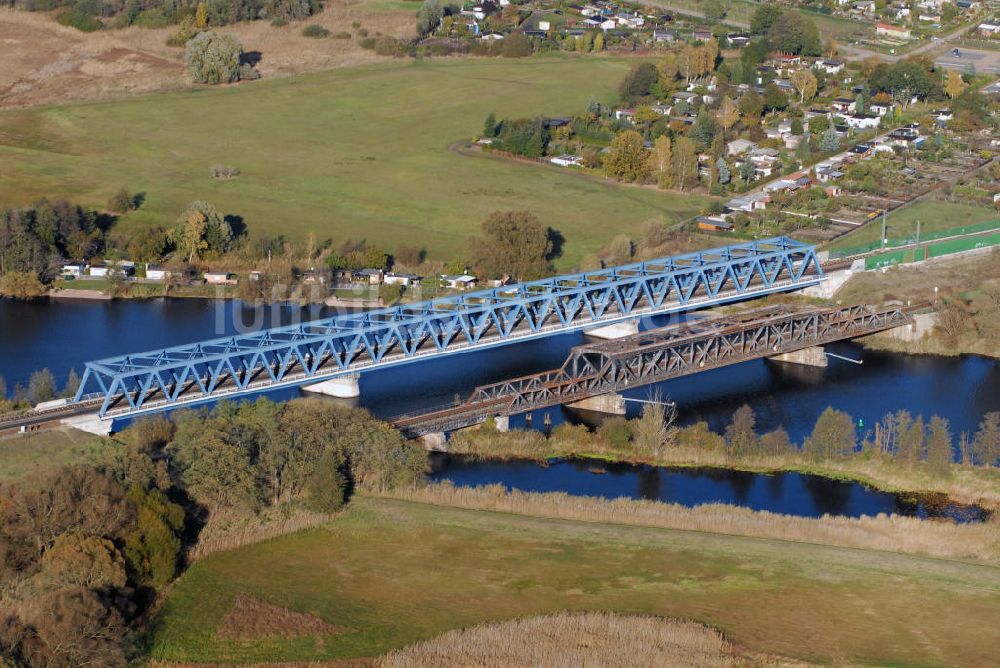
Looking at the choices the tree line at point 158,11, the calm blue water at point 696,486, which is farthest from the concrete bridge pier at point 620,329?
the tree line at point 158,11

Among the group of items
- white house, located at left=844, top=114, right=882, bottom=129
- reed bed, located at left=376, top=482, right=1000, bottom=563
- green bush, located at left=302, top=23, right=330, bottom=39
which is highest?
green bush, located at left=302, top=23, right=330, bottom=39

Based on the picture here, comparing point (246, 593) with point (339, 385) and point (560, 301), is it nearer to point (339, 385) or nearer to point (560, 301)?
point (339, 385)

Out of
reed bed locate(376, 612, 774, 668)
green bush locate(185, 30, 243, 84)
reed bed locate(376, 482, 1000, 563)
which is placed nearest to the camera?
reed bed locate(376, 612, 774, 668)

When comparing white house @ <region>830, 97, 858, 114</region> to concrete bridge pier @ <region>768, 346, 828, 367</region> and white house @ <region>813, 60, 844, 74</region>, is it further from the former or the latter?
concrete bridge pier @ <region>768, 346, 828, 367</region>

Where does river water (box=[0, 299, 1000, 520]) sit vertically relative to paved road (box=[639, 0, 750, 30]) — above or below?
below

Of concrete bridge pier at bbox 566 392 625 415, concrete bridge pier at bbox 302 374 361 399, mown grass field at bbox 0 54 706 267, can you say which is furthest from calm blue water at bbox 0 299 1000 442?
mown grass field at bbox 0 54 706 267

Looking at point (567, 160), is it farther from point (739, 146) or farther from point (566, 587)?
point (566, 587)

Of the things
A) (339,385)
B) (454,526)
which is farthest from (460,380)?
(454,526)

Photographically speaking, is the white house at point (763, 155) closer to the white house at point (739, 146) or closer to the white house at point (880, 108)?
the white house at point (739, 146)
